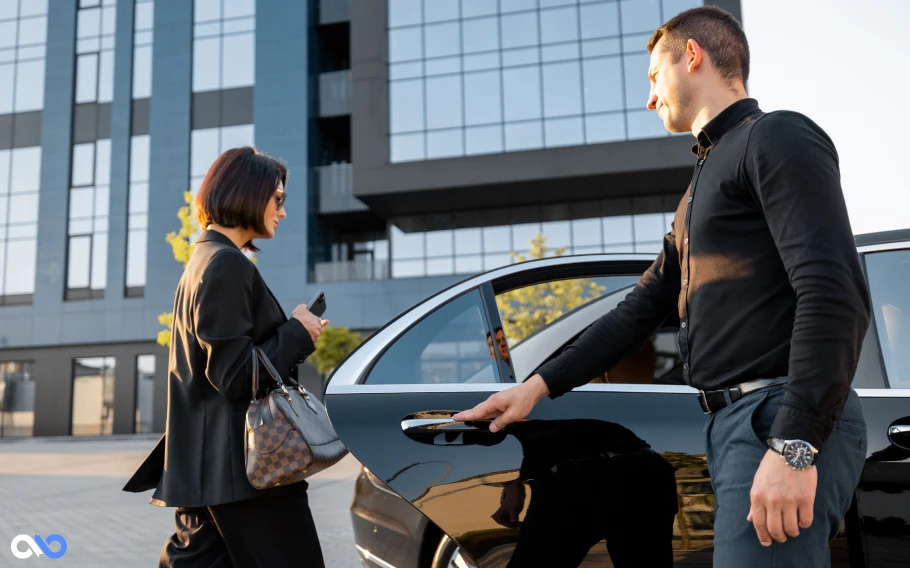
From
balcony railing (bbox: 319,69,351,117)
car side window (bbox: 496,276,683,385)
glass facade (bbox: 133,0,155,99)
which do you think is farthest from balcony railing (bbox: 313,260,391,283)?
car side window (bbox: 496,276,683,385)

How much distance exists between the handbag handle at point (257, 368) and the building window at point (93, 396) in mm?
28630

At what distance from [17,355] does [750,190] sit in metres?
32.3

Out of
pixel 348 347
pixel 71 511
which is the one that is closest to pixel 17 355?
pixel 348 347

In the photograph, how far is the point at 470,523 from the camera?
2.06m

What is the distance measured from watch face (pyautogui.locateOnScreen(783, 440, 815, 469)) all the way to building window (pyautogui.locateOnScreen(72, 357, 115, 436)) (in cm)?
2973

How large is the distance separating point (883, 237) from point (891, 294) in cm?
19

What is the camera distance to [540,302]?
21.8ft

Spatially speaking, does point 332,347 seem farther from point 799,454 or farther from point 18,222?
point 799,454

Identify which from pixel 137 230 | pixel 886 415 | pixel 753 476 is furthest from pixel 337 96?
pixel 753 476

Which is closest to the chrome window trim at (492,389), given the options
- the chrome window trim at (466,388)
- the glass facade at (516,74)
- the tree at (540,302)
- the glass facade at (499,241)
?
the chrome window trim at (466,388)

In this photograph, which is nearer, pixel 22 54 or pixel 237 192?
pixel 237 192

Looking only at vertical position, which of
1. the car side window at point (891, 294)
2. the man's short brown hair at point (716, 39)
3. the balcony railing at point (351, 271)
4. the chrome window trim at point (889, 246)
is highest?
the balcony railing at point (351, 271)

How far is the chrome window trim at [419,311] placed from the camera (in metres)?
2.26

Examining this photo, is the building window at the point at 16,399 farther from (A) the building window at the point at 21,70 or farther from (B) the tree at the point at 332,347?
(B) the tree at the point at 332,347
